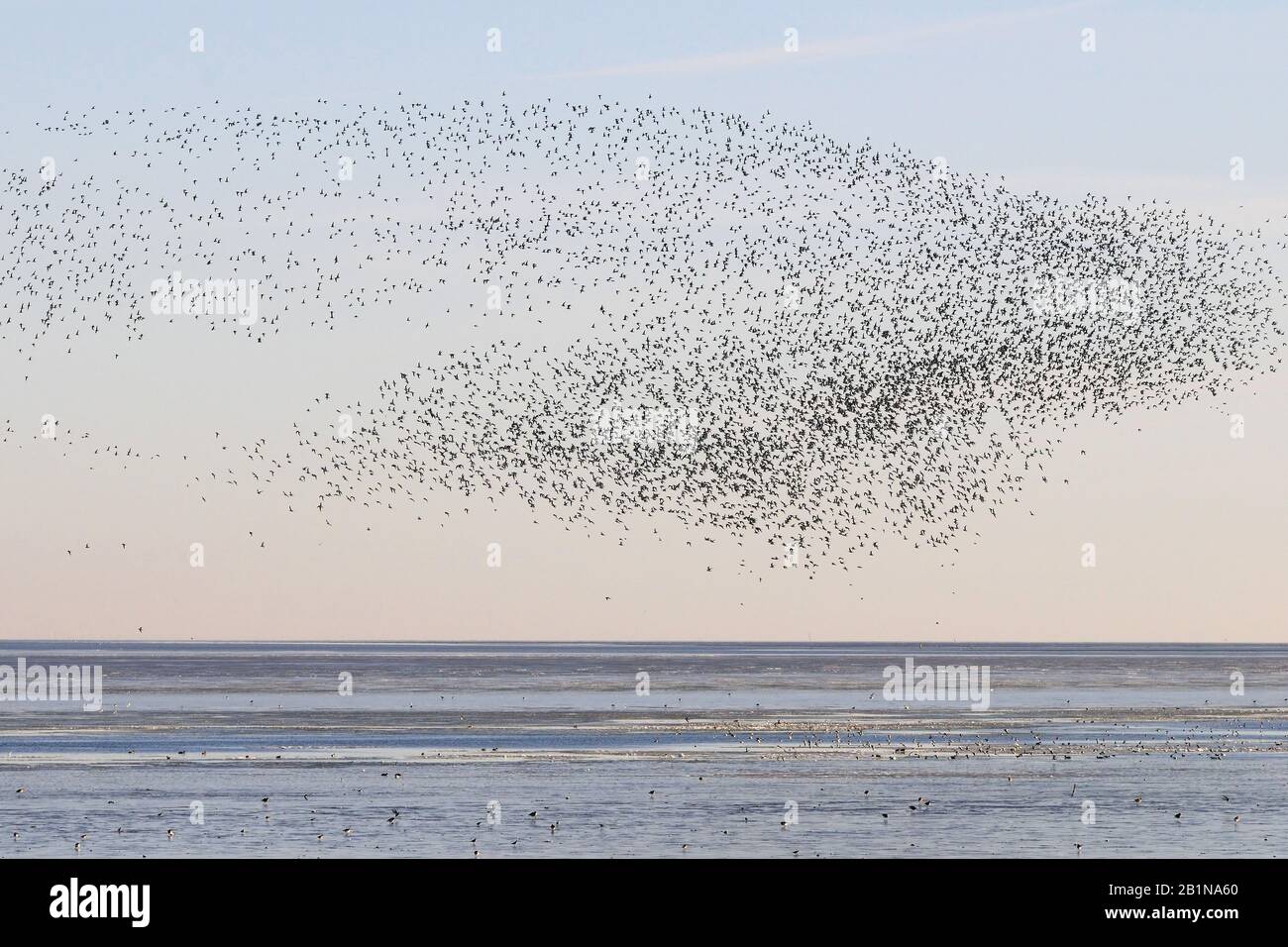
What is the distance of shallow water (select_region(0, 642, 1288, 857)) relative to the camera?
103 feet

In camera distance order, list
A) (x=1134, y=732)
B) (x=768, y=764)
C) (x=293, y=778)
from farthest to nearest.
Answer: (x=1134, y=732)
(x=768, y=764)
(x=293, y=778)

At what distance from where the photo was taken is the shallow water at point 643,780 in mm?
31297

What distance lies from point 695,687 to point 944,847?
74996 mm

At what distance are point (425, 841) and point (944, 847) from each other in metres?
8.31

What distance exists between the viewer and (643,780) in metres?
40.5
